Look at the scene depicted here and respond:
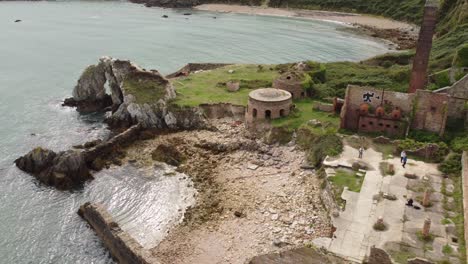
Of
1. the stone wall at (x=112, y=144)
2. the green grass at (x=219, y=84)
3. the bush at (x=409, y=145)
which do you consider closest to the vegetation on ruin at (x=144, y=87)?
the green grass at (x=219, y=84)

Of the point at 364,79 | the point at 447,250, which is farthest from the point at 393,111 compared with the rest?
the point at 364,79

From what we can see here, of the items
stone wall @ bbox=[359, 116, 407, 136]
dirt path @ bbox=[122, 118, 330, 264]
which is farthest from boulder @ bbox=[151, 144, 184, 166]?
stone wall @ bbox=[359, 116, 407, 136]

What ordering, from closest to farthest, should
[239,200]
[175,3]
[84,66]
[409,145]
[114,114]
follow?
[239,200] → [409,145] → [114,114] → [84,66] → [175,3]

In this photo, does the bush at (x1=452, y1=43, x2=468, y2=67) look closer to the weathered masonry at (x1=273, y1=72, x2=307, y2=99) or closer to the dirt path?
the weathered masonry at (x1=273, y1=72, x2=307, y2=99)

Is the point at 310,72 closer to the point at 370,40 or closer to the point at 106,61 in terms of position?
the point at 106,61

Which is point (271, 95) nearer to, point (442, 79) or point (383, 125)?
point (383, 125)

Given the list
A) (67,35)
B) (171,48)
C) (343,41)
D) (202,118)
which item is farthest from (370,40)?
(67,35)

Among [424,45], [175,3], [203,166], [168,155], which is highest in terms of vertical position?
[424,45]
